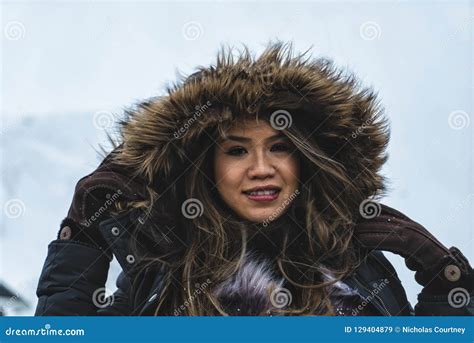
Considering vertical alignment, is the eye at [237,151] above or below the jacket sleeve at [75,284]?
above

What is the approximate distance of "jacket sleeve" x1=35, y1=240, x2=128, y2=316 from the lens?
108 inches

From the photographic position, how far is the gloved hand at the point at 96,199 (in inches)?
111

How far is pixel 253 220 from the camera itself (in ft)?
9.26

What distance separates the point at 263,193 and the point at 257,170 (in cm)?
9

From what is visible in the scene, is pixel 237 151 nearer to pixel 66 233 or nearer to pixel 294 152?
pixel 294 152

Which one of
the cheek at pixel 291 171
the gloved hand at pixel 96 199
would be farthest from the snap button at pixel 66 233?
the cheek at pixel 291 171

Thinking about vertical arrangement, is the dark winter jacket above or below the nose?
below

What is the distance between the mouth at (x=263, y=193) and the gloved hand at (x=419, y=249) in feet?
1.02

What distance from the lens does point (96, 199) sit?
2846 mm

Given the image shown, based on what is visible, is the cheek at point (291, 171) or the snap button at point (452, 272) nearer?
the snap button at point (452, 272)

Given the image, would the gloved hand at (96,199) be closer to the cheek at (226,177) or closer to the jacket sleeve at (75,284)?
the jacket sleeve at (75,284)
